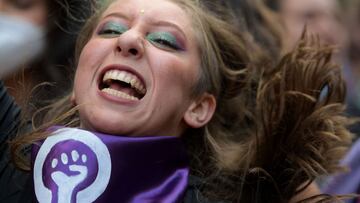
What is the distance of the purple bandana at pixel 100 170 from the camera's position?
8.36 feet

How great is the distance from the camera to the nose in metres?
2.67

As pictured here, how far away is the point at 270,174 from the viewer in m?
2.69

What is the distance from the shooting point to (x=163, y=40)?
2.77 metres

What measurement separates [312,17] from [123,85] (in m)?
1.97

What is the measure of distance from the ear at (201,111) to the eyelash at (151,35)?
0.66ft

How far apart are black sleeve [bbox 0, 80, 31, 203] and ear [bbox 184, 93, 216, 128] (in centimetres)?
56

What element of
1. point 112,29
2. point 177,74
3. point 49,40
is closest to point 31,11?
point 49,40

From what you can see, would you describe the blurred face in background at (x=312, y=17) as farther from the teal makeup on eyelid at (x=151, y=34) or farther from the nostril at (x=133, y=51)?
the nostril at (x=133, y=51)

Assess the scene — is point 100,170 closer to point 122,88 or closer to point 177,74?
point 122,88

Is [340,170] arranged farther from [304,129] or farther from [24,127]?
[24,127]

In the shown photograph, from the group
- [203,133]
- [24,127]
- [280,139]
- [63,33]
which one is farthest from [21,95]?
[280,139]

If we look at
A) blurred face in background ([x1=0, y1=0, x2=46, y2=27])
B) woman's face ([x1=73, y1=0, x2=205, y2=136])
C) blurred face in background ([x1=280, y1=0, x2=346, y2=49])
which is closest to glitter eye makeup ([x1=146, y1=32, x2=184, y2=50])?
woman's face ([x1=73, y1=0, x2=205, y2=136])

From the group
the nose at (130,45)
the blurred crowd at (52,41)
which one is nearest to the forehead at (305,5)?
the blurred crowd at (52,41)

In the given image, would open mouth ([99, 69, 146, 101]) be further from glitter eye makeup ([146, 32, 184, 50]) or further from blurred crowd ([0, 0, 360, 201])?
blurred crowd ([0, 0, 360, 201])
